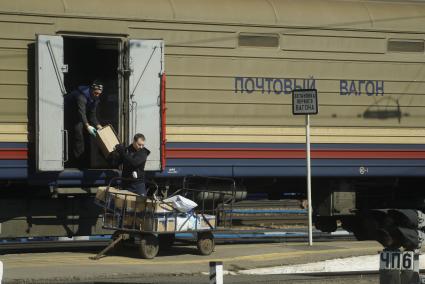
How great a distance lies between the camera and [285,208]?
18.9m

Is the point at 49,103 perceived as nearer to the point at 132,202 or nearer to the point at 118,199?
the point at 118,199

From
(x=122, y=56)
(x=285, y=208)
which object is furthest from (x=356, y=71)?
(x=285, y=208)

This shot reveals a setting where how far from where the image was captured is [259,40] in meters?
13.3

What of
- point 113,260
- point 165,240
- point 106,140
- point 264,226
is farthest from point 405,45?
point 113,260

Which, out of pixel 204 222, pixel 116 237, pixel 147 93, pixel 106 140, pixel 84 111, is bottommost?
pixel 116 237

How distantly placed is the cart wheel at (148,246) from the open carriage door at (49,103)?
1.68m

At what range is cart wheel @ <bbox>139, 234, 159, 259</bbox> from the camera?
1131 centimetres

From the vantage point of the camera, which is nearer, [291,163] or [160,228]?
[160,228]

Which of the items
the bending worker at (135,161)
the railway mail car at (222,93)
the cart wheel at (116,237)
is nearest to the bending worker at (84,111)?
the railway mail car at (222,93)

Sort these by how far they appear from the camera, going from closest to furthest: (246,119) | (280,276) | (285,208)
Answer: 1. (280,276)
2. (246,119)
3. (285,208)

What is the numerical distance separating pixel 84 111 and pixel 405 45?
17.8 feet

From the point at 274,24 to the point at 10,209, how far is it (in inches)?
191

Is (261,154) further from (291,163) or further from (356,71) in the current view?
(356,71)

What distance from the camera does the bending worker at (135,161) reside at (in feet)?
38.5
